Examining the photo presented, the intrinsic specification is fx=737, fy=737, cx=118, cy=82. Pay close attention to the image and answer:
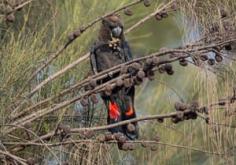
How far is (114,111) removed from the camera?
2.17m

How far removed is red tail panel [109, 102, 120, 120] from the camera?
2156 millimetres

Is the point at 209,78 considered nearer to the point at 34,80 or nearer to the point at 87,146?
the point at 87,146

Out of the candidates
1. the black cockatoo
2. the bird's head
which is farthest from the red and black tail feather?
the bird's head

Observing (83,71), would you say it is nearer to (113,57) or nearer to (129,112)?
(113,57)

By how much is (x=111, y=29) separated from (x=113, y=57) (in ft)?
0.29

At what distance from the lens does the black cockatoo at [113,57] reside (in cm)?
216

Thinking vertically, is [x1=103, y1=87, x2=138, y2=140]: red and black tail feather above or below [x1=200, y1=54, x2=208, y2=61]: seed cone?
below

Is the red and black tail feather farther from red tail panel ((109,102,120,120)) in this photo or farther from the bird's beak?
the bird's beak

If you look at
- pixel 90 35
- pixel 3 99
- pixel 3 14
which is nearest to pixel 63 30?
pixel 90 35

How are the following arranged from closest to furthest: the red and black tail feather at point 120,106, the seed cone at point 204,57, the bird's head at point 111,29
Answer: the seed cone at point 204,57 < the red and black tail feather at point 120,106 < the bird's head at point 111,29

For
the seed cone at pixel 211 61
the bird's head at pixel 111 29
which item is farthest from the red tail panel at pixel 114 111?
the seed cone at pixel 211 61

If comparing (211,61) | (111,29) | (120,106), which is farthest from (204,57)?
(111,29)

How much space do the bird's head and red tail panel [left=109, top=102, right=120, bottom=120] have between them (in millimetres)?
255

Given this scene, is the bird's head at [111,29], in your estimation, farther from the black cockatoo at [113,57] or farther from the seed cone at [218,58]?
the seed cone at [218,58]
